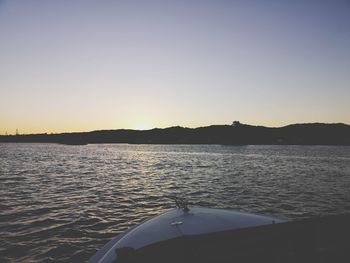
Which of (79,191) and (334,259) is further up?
(334,259)

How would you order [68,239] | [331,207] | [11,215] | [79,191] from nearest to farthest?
[68,239]
[11,215]
[331,207]
[79,191]

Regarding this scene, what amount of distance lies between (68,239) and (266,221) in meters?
7.70

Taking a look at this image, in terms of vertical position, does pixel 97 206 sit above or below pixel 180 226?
below

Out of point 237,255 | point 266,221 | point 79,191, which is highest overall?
point 237,255

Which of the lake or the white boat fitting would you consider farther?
the lake

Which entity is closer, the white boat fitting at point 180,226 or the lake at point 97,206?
the white boat fitting at point 180,226

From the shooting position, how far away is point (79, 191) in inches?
925

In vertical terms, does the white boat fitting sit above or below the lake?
above

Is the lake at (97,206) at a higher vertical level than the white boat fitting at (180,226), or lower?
lower

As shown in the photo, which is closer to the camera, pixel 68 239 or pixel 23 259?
pixel 23 259

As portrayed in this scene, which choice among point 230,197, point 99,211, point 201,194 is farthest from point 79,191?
point 230,197

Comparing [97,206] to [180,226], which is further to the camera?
[97,206]

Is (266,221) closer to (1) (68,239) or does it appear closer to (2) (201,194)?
(1) (68,239)

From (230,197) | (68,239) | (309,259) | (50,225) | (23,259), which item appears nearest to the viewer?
(309,259)
